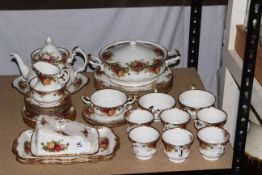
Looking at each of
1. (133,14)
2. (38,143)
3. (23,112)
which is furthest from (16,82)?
(133,14)

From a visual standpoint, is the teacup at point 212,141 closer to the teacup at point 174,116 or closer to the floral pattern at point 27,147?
the teacup at point 174,116

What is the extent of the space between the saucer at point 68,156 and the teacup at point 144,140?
5 centimetres

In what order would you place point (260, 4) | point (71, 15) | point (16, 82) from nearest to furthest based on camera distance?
point (260, 4)
point (16, 82)
point (71, 15)

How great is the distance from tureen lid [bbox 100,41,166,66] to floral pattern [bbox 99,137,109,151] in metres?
0.23

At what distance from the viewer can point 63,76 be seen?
1320 mm

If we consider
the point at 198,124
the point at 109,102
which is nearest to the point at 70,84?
the point at 109,102

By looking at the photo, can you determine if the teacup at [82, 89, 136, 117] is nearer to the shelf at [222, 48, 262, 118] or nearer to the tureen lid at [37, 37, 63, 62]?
the tureen lid at [37, 37, 63, 62]

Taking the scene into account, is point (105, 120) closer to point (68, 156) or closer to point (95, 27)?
point (68, 156)

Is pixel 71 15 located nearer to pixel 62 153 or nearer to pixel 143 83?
pixel 143 83

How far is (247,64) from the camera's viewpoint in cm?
107

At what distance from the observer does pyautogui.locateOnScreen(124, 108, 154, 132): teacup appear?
123 centimetres

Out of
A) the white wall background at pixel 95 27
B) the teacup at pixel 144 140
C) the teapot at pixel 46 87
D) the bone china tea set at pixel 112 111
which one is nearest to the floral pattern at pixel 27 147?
the bone china tea set at pixel 112 111

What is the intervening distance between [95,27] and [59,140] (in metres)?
0.67

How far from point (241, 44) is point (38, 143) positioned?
538 mm
